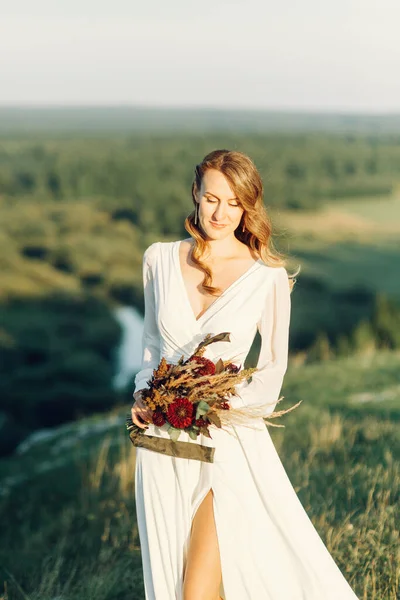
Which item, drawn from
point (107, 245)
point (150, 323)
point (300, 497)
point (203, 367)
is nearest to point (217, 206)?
point (150, 323)

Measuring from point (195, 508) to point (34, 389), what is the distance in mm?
35165

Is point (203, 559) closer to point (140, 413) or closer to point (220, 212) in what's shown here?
point (140, 413)

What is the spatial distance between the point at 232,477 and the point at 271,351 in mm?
592

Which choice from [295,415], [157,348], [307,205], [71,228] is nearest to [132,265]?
[71,228]

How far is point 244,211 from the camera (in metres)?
3.58

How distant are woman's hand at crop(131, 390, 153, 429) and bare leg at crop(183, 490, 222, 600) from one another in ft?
1.42

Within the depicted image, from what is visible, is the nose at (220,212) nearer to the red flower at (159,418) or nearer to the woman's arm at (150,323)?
the woman's arm at (150,323)

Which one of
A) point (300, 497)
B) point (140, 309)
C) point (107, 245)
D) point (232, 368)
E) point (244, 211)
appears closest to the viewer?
point (232, 368)

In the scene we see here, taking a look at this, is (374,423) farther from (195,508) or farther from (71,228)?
(71,228)

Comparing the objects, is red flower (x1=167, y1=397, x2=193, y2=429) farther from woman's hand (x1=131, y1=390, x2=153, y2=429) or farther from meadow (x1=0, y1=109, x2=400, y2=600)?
meadow (x1=0, y1=109, x2=400, y2=600)

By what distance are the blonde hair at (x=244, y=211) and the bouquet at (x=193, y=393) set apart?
1.39 ft

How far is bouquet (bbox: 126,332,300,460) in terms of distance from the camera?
3.18 m

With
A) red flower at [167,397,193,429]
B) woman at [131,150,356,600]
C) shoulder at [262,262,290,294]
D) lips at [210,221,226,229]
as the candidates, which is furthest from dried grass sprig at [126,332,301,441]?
lips at [210,221,226,229]

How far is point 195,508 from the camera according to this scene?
3.42 meters
